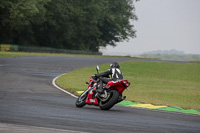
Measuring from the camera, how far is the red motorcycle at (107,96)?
13.4m

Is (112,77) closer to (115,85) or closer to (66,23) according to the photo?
(115,85)

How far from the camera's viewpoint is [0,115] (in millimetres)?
10414

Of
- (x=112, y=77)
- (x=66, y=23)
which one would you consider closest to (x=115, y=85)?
(x=112, y=77)

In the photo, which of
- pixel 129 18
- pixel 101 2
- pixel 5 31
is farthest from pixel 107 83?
pixel 129 18

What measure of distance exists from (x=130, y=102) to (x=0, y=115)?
795cm

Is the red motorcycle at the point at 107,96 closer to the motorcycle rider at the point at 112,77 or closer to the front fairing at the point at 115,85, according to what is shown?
the front fairing at the point at 115,85

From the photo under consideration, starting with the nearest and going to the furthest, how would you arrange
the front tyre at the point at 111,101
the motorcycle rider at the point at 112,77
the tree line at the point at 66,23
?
the front tyre at the point at 111,101 < the motorcycle rider at the point at 112,77 < the tree line at the point at 66,23

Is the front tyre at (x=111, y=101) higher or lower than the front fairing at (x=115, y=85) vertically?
lower

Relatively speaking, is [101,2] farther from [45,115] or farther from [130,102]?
[45,115]

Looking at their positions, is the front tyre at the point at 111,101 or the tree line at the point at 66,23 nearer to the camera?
the front tyre at the point at 111,101

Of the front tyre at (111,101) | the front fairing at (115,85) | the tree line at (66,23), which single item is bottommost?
the front tyre at (111,101)

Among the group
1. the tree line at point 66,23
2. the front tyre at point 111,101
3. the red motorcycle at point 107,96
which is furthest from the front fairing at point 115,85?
the tree line at point 66,23

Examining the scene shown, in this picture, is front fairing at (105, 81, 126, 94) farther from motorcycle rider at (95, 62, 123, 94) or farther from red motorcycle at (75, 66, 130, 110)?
motorcycle rider at (95, 62, 123, 94)

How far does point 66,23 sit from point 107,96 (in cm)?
6491
